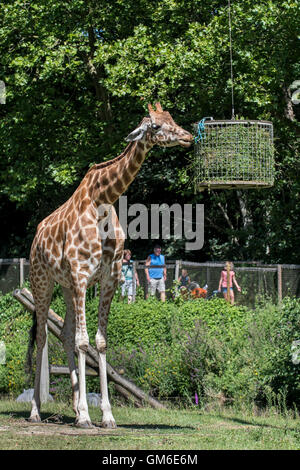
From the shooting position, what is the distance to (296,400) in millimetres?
10898

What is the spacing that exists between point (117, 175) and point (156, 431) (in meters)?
2.96

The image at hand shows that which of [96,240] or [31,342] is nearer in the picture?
[96,240]

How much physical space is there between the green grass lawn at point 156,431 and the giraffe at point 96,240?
1.46ft

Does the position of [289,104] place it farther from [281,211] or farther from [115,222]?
[115,222]

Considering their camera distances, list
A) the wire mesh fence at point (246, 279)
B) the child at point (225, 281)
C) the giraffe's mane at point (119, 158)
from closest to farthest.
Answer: the giraffe's mane at point (119, 158) → the child at point (225, 281) → the wire mesh fence at point (246, 279)

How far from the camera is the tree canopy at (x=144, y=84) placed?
2036cm

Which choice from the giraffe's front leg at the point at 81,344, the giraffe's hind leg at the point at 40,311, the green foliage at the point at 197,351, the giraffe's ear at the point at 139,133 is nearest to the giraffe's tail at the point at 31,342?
the giraffe's hind leg at the point at 40,311

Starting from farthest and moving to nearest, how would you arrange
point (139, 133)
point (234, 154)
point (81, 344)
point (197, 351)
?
point (234, 154)
point (197, 351)
point (81, 344)
point (139, 133)

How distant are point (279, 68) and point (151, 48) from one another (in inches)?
130

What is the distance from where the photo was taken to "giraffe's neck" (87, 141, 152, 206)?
920 cm

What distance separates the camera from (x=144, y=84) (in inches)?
816

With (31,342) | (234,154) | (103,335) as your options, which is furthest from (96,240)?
(234,154)

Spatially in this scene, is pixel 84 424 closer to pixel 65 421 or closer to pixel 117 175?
pixel 65 421

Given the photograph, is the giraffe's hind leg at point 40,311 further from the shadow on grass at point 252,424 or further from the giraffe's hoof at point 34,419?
the shadow on grass at point 252,424
